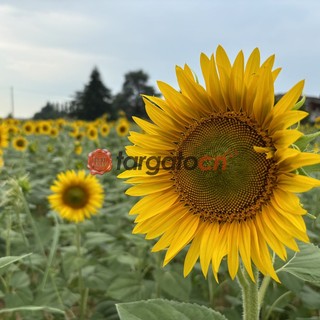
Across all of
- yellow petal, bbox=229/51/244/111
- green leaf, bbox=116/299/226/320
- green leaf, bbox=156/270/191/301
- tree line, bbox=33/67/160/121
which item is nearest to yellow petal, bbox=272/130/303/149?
yellow petal, bbox=229/51/244/111

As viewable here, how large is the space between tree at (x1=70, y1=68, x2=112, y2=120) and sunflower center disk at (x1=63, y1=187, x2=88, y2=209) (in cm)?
3520

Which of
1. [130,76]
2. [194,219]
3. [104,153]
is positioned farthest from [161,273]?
[130,76]

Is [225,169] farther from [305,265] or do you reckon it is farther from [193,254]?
[305,265]

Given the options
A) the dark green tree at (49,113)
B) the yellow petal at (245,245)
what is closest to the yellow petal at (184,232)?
the yellow petal at (245,245)

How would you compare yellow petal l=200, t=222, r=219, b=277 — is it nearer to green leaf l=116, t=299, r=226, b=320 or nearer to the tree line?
green leaf l=116, t=299, r=226, b=320

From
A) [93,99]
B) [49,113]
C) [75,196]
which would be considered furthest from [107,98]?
[75,196]

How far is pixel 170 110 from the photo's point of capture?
1371mm

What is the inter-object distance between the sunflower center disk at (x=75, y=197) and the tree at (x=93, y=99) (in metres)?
35.2

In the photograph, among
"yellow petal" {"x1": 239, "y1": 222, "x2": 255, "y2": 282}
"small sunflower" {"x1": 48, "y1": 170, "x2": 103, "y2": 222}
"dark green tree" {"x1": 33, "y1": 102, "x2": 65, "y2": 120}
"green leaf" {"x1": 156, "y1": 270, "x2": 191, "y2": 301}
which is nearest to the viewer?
"yellow petal" {"x1": 239, "y1": 222, "x2": 255, "y2": 282}

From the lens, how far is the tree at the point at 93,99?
4019cm

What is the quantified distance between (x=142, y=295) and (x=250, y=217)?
65.5 inches

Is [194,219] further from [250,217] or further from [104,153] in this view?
[104,153]

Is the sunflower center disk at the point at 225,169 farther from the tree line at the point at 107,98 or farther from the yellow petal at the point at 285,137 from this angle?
the tree line at the point at 107,98

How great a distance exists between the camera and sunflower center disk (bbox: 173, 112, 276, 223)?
1275mm
